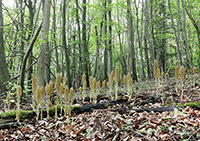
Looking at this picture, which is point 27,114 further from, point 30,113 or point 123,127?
point 123,127

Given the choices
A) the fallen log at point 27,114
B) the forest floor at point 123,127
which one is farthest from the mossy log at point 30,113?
the forest floor at point 123,127

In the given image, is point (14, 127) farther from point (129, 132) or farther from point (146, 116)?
point (146, 116)

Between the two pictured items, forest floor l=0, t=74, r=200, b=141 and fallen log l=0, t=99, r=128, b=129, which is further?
fallen log l=0, t=99, r=128, b=129

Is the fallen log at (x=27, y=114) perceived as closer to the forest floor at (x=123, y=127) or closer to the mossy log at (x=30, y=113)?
the mossy log at (x=30, y=113)

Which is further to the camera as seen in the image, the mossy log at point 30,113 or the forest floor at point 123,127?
the mossy log at point 30,113

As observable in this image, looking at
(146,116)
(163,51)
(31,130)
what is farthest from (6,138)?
(163,51)

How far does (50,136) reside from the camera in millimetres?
3006

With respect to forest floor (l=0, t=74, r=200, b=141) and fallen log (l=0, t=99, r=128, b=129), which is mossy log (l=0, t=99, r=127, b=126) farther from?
forest floor (l=0, t=74, r=200, b=141)

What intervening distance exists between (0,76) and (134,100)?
500 cm

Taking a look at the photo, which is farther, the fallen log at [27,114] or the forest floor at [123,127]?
the fallen log at [27,114]

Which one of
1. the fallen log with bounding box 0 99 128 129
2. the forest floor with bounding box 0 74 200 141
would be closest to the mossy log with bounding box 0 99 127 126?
the fallen log with bounding box 0 99 128 129

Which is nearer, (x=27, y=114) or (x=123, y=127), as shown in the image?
(x=123, y=127)

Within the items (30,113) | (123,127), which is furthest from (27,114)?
(123,127)

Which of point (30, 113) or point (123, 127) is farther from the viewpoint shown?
point (30, 113)
